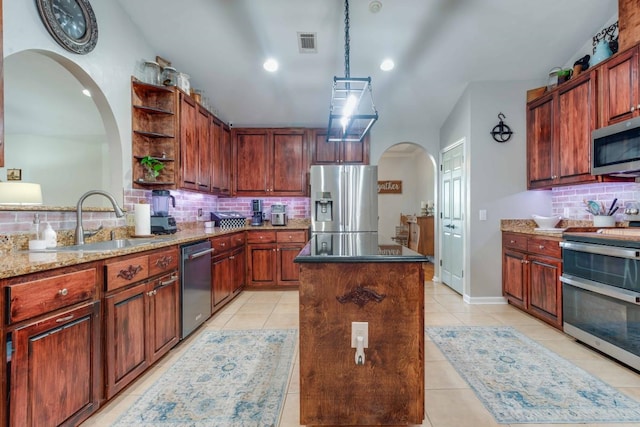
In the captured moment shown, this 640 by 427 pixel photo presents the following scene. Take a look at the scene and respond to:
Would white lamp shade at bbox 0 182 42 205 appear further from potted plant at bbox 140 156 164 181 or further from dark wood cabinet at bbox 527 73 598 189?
dark wood cabinet at bbox 527 73 598 189

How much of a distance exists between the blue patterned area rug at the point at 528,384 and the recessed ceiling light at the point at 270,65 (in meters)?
3.40

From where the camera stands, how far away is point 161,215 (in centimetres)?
301

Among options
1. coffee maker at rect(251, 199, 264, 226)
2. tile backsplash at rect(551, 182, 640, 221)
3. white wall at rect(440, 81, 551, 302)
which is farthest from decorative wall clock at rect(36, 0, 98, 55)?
tile backsplash at rect(551, 182, 640, 221)

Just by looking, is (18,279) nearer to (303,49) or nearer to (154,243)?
(154,243)

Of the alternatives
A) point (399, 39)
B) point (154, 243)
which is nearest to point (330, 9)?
point (399, 39)

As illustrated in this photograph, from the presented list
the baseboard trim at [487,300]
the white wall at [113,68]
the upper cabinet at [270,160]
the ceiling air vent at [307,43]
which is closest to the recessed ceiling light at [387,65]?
the ceiling air vent at [307,43]

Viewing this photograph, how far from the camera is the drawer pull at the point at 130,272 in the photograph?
1.80 m

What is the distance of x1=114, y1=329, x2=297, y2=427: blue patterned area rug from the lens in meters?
1.66

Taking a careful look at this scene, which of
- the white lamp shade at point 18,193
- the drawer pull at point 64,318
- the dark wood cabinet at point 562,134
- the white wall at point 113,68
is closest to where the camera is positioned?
the drawer pull at point 64,318

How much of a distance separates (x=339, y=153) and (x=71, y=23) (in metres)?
3.24

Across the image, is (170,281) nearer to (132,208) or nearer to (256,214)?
(132,208)

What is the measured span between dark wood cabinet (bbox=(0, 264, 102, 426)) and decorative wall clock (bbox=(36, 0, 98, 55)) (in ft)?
5.83

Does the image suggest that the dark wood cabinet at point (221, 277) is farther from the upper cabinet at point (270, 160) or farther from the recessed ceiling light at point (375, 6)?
the recessed ceiling light at point (375, 6)

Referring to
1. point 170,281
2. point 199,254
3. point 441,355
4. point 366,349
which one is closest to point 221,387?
point 170,281
